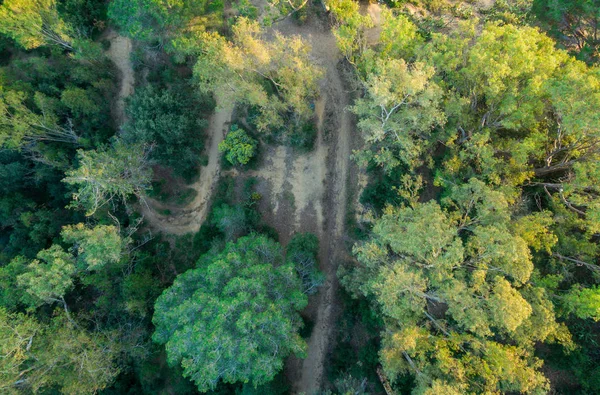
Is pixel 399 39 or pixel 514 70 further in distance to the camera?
pixel 399 39

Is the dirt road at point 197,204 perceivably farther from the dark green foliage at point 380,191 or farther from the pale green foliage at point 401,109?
the pale green foliage at point 401,109

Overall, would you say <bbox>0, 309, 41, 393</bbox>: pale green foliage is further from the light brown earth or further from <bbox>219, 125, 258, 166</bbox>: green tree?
<bbox>219, 125, 258, 166</bbox>: green tree

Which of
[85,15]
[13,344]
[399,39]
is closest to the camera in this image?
[13,344]

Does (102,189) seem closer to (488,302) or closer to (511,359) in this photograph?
(488,302)

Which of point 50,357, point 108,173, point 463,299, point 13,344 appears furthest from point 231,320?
point 108,173

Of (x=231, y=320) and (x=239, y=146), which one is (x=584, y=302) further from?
(x=239, y=146)
